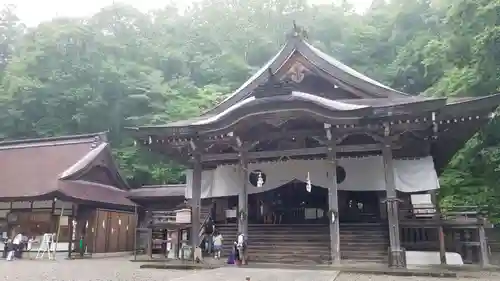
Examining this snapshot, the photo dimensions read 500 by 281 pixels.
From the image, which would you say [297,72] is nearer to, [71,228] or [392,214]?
[392,214]

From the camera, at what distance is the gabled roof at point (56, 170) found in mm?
15617

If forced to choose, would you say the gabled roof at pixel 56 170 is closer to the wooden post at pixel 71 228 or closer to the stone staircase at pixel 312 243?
the wooden post at pixel 71 228

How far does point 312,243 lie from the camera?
11.4 m

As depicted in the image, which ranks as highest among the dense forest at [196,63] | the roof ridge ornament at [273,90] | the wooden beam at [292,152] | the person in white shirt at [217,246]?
the dense forest at [196,63]

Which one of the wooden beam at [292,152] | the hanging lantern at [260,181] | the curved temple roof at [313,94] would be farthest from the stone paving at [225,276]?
the curved temple roof at [313,94]

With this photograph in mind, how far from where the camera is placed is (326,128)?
10594mm

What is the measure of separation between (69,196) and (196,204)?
6.18 metres

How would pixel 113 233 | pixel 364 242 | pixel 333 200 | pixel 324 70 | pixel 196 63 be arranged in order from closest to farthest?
pixel 333 200
pixel 364 242
pixel 324 70
pixel 113 233
pixel 196 63

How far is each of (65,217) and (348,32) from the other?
2301 centimetres

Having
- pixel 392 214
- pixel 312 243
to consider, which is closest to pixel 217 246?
pixel 312 243

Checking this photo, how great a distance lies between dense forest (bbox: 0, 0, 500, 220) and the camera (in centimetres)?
1470

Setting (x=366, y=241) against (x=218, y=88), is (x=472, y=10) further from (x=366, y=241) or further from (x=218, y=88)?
(x=218, y=88)

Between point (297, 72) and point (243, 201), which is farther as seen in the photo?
point (297, 72)

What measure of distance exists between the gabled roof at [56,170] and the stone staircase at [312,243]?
779 centimetres
